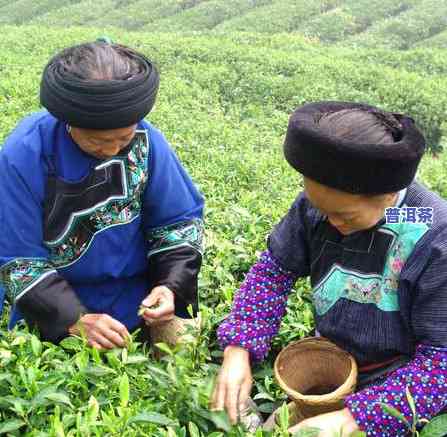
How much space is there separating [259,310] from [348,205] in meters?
0.51

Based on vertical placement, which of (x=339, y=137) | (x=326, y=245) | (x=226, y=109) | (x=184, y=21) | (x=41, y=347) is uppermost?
(x=339, y=137)

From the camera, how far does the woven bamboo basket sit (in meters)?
1.88

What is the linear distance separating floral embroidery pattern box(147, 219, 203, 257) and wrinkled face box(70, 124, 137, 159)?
38 centimetres

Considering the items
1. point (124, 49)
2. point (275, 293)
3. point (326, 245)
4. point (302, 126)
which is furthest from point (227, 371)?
point (124, 49)

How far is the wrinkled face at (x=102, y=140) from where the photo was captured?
2160 mm

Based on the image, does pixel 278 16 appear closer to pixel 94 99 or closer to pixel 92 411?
pixel 94 99

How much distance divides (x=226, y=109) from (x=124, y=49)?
6.47m

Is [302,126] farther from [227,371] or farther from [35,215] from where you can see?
[35,215]

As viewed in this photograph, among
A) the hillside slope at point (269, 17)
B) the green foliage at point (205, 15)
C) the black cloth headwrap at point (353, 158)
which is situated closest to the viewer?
the black cloth headwrap at point (353, 158)

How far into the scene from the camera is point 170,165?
2516mm

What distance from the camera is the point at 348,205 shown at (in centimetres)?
170

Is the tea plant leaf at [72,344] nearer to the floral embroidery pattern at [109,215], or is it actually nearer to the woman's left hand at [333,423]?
the floral embroidery pattern at [109,215]

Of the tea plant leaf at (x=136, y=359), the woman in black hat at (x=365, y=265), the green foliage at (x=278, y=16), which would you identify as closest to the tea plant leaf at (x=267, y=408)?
the woman in black hat at (x=365, y=265)

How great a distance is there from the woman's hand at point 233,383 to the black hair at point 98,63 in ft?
3.04
